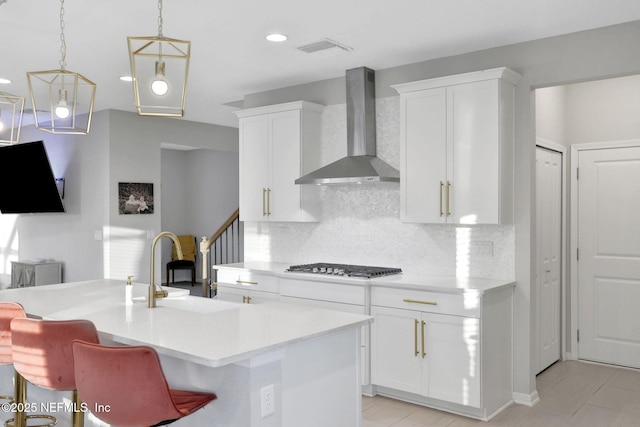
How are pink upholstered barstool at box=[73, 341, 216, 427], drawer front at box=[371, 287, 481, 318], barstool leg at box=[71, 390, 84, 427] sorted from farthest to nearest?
drawer front at box=[371, 287, 481, 318] → barstool leg at box=[71, 390, 84, 427] → pink upholstered barstool at box=[73, 341, 216, 427]

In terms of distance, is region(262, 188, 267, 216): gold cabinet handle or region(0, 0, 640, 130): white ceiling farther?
region(262, 188, 267, 216): gold cabinet handle

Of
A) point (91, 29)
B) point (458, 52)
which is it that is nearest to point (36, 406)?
point (91, 29)

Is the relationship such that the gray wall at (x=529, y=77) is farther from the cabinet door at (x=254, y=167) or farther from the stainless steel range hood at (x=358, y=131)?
the cabinet door at (x=254, y=167)

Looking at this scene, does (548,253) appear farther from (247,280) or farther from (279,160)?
(247,280)

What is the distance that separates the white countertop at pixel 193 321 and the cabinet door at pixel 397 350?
1.31 meters

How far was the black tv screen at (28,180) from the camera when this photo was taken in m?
6.98

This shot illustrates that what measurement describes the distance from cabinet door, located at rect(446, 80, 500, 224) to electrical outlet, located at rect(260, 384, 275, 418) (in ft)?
7.64

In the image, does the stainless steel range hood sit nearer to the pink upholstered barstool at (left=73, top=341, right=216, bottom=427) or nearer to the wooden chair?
the pink upholstered barstool at (left=73, top=341, right=216, bottom=427)

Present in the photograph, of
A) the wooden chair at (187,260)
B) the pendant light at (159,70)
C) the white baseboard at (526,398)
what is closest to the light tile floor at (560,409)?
the white baseboard at (526,398)

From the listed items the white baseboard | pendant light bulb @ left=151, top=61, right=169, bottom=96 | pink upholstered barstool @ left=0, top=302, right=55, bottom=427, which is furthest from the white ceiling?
the white baseboard

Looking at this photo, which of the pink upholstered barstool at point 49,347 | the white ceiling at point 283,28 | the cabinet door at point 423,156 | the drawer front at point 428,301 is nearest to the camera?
the pink upholstered barstool at point 49,347

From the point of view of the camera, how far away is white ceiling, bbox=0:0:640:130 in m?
3.34

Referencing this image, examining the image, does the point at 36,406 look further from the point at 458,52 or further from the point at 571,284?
the point at 571,284

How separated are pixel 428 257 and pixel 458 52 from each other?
1672 mm
